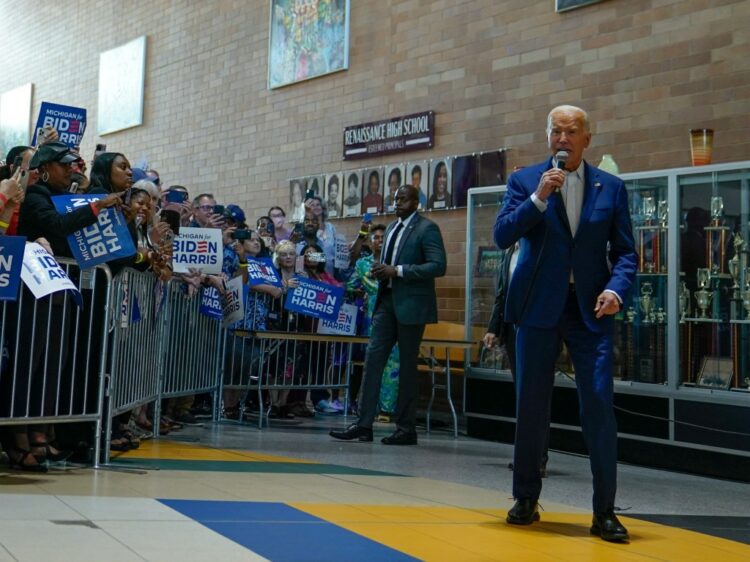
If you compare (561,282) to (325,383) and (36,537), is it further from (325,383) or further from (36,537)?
(325,383)

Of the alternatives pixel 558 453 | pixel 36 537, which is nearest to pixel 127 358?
pixel 36 537

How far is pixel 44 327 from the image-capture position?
5598mm

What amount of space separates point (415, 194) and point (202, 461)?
3.17m

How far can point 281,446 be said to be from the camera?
791cm

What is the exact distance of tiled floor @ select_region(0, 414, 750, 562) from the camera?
3791 mm

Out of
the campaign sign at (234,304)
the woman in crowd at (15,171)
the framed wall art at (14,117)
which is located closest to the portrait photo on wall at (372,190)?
the campaign sign at (234,304)

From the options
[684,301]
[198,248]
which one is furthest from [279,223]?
[684,301]

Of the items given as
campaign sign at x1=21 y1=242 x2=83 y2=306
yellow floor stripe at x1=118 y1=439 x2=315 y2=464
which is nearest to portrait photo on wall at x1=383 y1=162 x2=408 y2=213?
yellow floor stripe at x1=118 y1=439 x2=315 y2=464

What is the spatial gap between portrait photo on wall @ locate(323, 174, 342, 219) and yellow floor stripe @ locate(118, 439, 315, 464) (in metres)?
5.75

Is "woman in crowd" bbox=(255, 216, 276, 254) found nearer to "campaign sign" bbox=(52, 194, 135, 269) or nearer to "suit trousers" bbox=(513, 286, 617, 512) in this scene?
"campaign sign" bbox=(52, 194, 135, 269)

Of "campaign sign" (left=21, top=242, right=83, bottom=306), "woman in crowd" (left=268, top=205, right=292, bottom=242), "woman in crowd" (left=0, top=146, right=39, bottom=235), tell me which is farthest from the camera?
"woman in crowd" (left=268, top=205, right=292, bottom=242)

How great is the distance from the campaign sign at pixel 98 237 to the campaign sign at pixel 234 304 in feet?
11.2

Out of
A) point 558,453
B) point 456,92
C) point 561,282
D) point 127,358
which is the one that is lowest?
point 558,453

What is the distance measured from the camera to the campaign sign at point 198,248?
8125 millimetres
